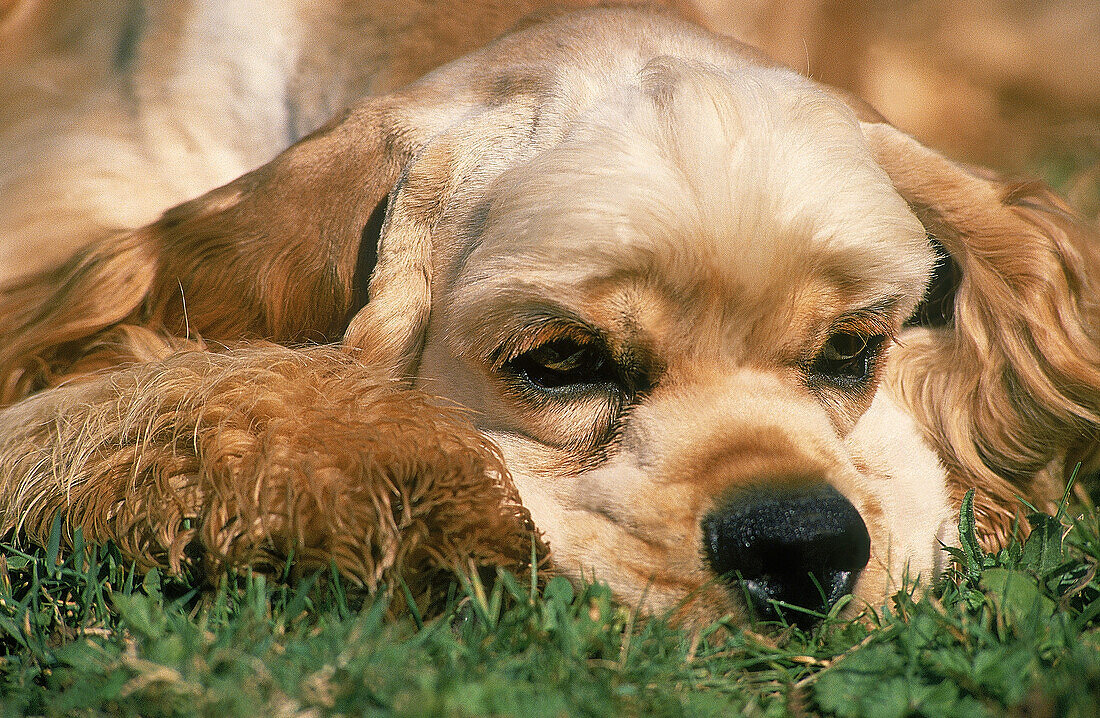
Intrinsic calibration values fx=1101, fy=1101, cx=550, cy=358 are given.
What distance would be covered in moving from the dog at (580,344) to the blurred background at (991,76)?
6.94ft

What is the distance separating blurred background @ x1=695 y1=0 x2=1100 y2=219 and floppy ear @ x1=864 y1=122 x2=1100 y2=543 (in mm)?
2000

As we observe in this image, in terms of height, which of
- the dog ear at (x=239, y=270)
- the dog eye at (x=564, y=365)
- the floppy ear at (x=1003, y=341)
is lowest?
the floppy ear at (x=1003, y=341)

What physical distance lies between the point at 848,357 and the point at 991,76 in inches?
129

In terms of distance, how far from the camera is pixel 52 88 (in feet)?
11.6


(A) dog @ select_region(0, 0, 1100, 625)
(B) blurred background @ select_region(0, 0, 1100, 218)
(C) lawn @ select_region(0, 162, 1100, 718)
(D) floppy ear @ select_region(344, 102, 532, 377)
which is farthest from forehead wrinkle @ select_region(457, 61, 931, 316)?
(B) blurred background @ select_region(0, 0, 1100, 218)

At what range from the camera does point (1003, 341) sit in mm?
2643

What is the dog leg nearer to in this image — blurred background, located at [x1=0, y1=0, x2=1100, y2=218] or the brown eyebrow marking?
the brown eyebrow marking

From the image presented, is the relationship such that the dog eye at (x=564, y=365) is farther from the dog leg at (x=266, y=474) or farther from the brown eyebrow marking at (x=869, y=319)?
the brown eyebrow marking at (x=869, y=319)

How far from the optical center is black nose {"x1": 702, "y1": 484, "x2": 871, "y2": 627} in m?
1.84

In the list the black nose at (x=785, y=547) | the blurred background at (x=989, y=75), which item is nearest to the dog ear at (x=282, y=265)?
the black nose at (x=785, y=547)

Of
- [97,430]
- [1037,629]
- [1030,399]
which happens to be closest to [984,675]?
[1037,629]

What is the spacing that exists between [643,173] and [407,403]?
612 millimetres

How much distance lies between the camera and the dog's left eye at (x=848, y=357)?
7.70 ft

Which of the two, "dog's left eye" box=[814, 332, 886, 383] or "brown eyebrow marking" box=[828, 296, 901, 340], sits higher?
"brown eyebrow marking" box=[828, 296, 901, 340]
